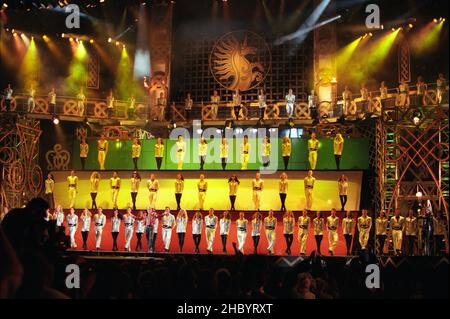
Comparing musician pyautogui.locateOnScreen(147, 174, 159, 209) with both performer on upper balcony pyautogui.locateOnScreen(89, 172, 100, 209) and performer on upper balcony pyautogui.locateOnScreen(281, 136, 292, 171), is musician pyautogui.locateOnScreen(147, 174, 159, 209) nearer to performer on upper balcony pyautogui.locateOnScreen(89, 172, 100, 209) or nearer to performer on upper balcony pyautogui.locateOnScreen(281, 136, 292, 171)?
performer on upper balcony pyautogui.locateOnScreen(89, 172, 100, 209)

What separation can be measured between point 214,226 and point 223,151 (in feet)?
9.26

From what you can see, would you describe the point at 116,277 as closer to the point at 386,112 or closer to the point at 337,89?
the point at 386,112

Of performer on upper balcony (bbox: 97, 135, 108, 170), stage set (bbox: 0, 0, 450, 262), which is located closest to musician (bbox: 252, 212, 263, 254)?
stage set (bbox: 0, 0, 450, 262)

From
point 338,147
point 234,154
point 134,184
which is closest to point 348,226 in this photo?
point 338,147

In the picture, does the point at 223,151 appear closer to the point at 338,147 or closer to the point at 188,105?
the point at 188,105

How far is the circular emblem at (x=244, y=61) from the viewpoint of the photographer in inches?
931

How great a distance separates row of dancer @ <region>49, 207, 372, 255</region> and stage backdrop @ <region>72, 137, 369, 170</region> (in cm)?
206

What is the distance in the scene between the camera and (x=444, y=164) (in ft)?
61.4

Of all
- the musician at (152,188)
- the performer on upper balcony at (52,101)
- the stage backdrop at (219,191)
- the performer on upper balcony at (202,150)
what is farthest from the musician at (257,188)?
the performer on upper balcony at (52,101)

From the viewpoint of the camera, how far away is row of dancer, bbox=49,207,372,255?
674 inches

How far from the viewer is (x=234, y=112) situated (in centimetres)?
2100

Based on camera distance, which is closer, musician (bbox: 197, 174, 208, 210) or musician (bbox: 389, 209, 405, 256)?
musician (bbox: 389, 209, 405, 256)
